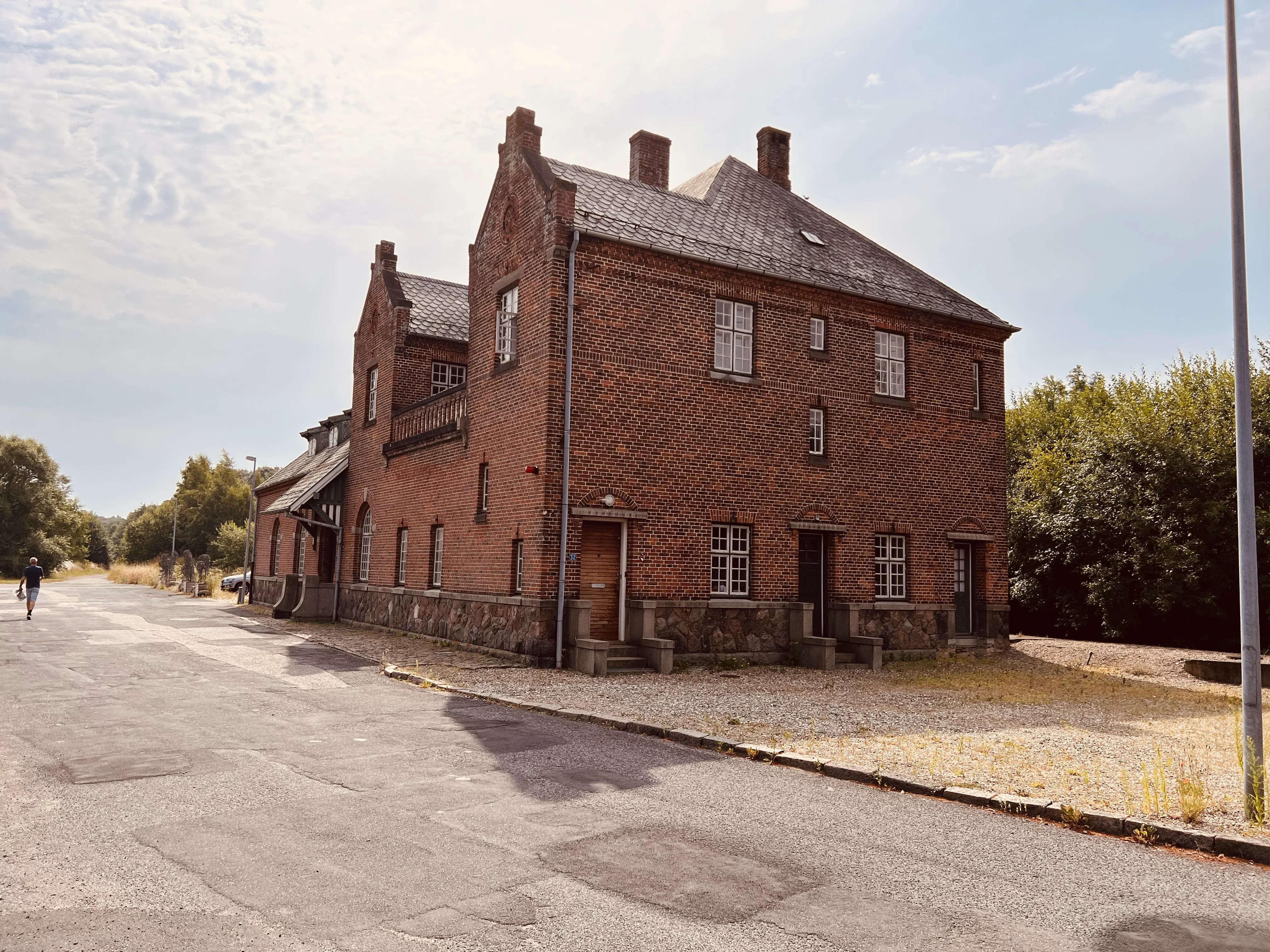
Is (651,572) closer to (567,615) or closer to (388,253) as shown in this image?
(567,615)

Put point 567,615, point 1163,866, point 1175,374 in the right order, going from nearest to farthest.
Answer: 1. point 1163,866
2. point 567,615
3. point 1175,374

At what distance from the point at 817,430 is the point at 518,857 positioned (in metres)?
15.2

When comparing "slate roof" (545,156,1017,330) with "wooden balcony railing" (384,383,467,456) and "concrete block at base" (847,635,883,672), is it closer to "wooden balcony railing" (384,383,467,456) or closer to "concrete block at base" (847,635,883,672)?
"wooden balcony railing" (384,383,467,456)

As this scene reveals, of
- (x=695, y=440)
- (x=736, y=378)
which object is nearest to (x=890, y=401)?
(x=736, y=378)

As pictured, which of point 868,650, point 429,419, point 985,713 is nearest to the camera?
point 985,713

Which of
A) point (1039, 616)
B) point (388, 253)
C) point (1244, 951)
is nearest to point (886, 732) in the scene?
point (1244, 951)

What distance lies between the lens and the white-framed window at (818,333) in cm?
1973

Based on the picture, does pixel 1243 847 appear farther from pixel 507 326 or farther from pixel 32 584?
pixel 32 584

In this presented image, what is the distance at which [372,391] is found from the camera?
1070 inches

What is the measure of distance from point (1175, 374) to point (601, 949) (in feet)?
87.0

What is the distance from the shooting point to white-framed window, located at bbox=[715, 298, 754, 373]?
1850 cm

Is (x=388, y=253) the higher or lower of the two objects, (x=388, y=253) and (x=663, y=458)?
the higher

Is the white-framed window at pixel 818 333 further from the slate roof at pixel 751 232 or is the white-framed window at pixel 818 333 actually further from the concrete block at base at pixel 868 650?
the concrete block at base at pixel 868 650

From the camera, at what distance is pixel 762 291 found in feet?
62.2
